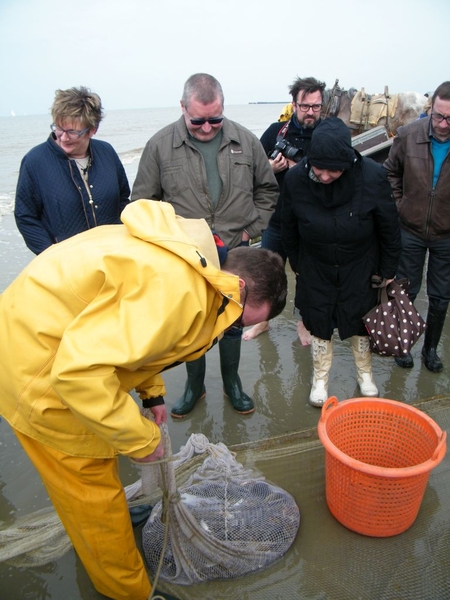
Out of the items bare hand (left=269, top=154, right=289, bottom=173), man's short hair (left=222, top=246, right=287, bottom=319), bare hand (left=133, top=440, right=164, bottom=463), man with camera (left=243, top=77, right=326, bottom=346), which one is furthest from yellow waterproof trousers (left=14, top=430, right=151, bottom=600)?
bare hand (left=269, top=154, right=289, bottom=173)

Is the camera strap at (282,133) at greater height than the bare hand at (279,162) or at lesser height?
greater

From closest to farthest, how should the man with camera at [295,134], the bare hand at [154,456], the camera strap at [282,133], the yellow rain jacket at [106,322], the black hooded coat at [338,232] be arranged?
the yellow rain jacket at [106,322] < the bare hand at [154,456] < the black hooded coat at [338,232] < the man with camera at [295,134] < the camera strap at [282,133]

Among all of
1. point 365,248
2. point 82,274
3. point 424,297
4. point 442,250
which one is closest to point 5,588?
point 82,274

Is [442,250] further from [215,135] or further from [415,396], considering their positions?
[215,135]

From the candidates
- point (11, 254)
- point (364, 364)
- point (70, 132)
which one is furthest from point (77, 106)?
point (11, 254)

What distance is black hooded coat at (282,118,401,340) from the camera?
2.77 meters

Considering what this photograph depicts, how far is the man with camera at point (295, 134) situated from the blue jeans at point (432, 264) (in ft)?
3.49

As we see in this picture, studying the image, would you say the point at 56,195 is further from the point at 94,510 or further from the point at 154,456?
the point at 94,510

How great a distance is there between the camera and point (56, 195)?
124 inches

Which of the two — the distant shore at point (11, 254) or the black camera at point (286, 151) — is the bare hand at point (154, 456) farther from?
the distant shore at point (11, 254)

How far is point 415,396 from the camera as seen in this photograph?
3.54 meters

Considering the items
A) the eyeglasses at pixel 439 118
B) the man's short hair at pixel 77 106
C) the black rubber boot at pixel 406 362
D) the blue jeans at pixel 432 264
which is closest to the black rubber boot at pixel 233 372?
the black rubber boot at pixel 406 362

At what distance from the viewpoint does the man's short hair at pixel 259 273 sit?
6.00ft

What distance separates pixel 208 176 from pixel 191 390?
1556 millimetres
